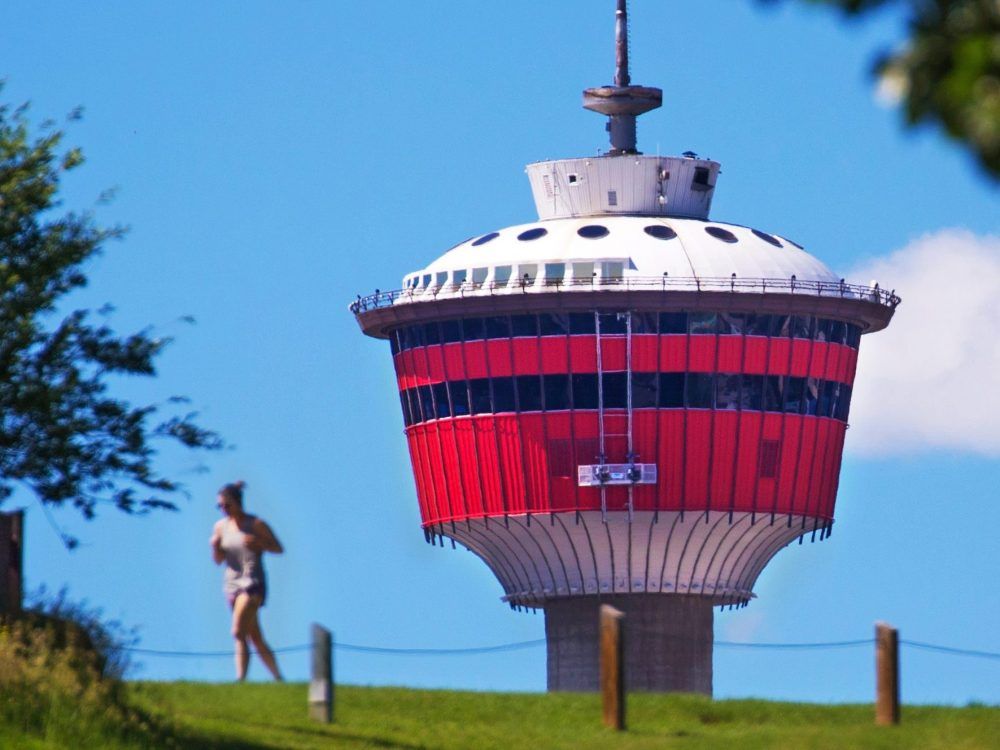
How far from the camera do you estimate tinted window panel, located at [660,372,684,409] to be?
3649 inches

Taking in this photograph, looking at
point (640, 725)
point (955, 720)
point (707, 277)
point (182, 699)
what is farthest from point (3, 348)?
point (707, 277)

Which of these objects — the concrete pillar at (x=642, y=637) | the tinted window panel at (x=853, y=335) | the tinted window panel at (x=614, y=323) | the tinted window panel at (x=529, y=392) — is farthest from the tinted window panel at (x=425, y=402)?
the tinted window panel at (x=853, y=335)

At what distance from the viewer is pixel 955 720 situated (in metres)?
34.0

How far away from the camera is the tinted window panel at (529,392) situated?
307 ft

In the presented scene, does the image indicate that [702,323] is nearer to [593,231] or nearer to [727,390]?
[727,390]

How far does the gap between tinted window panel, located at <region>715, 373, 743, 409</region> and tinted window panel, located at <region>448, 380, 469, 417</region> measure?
9.80 m

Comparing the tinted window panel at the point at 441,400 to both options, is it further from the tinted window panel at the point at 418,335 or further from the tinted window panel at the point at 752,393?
the tinted window panel at the point at 752,393

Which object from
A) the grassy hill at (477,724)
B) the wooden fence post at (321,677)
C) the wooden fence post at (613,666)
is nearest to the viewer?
the grassy hill at (477,724)

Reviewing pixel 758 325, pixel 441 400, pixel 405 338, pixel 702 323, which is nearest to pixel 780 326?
pixel 758 325

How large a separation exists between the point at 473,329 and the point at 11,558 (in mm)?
62253

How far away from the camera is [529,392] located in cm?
9369

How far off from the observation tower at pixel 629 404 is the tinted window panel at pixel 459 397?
0.11 metres

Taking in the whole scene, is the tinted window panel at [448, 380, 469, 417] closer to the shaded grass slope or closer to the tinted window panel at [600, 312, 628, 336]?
the tinted window panel at [600, 312, 628, 336]

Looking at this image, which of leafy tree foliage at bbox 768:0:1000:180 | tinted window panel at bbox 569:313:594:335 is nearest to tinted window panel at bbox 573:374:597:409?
tinted window panel at bbox 569:313:594:335
